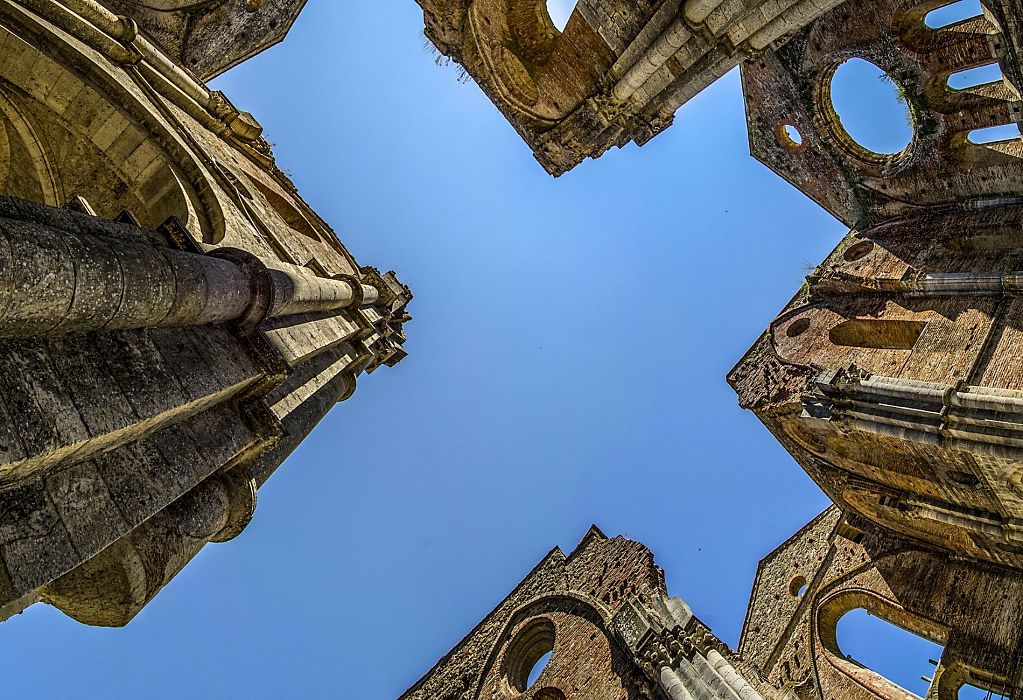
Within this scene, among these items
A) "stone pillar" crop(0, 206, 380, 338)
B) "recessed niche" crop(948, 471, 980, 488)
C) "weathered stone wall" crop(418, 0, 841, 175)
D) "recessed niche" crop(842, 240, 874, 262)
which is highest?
"recessed niche" crop(842, 240, 874, 262)

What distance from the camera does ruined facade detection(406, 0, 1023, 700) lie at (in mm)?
7754

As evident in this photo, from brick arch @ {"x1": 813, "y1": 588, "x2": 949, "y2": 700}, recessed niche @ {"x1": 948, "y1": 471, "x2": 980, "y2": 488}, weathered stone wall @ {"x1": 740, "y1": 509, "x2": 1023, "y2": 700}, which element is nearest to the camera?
recessed niche @ {"x1": 948, "y1": 471, "x2": 980, "y2": 488}

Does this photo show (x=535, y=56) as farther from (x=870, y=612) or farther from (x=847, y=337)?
(x=870, y=612)

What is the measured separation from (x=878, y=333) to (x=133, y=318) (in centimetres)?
1149

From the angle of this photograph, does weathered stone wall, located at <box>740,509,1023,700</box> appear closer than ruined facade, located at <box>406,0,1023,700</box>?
No

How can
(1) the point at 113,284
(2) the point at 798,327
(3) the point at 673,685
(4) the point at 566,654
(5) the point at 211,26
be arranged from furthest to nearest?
(2) the point at 798,327 → (5) the point at 211,26 → (4) the point at 566,654 → (3) the point at 673,685 → (1) the point at 113,284

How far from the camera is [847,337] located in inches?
447

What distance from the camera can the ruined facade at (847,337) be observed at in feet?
25.4

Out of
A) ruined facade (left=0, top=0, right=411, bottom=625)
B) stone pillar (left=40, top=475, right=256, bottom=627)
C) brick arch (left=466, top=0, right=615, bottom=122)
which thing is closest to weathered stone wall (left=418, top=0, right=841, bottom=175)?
brick arch (left=466, top=0, right=615, bottom=122)

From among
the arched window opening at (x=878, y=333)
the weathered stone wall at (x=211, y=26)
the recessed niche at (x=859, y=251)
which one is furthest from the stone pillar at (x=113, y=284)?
the recessed niche at (x=859, y=251)

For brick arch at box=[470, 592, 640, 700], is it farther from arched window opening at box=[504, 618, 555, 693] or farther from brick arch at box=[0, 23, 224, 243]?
brick arch at box=[0, 23, 224, 243]

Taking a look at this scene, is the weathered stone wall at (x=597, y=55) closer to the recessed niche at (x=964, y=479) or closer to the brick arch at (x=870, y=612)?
the recessed niche at (x=964, y=479)

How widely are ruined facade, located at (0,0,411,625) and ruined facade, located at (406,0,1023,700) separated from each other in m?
4.90

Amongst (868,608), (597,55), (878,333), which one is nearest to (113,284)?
(597,55)
